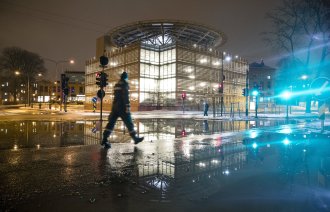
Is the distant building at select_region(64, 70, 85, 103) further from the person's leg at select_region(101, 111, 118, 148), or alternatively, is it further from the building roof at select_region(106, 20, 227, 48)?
the person's leg at select_region(101, 111, 118, 148)


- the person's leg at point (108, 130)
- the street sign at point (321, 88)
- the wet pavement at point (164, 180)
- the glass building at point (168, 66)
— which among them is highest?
the glass building at point (168, 66)

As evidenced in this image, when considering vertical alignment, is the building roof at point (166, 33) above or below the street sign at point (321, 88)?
above

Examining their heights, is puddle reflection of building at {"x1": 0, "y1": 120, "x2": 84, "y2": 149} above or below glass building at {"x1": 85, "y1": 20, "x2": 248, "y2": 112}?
below

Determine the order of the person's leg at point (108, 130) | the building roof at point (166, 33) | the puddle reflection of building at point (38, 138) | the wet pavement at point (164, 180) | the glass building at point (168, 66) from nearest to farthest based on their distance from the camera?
the wet pavement at point (164, 180) < the person's leg at point (108, 130) < the puddle reflection of building at point (38, 138) < the glass building at point (168, 66) < the building roof at point (166, 33)

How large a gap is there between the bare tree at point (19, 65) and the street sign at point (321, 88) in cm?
6007

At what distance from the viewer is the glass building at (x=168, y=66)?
50.6m

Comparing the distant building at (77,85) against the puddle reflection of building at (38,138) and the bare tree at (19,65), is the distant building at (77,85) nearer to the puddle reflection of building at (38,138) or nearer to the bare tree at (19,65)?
the bare tree at (19,65)

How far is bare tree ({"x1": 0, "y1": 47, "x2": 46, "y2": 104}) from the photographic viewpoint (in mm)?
59228

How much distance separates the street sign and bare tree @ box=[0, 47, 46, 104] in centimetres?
6007

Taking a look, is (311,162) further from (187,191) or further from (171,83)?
(171,83)

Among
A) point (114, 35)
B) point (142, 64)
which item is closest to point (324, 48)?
point (142, 64)

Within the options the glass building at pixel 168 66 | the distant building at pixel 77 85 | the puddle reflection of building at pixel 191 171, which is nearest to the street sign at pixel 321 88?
the puddle reflection of building at pixel 191 171

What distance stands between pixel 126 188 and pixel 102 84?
855 cm

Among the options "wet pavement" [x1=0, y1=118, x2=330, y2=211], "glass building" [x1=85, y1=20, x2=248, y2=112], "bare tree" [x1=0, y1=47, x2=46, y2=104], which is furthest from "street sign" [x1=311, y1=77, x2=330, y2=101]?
"bare tree" [x1=0, y1=47, x2=46, y2=104]
